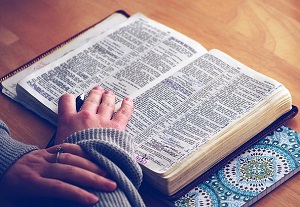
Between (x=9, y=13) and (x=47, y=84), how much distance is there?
0.30 meters

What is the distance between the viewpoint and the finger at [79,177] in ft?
2.70

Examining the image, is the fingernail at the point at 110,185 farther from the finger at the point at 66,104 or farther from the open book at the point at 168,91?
the finger at the point at 66,104

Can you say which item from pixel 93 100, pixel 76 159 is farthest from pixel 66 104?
pixel 76 159

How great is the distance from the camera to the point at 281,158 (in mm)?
919

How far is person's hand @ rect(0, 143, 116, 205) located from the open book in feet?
0.30

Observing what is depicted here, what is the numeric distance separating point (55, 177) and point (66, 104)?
0.55 feet

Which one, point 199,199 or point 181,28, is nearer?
point 199,199

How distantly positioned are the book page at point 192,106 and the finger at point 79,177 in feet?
0.28

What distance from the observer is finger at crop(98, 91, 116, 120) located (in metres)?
0.95

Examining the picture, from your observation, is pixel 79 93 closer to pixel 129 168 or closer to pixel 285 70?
pixel 129 168

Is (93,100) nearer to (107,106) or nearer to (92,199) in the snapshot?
(107,106)

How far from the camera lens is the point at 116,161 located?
85 centimetres

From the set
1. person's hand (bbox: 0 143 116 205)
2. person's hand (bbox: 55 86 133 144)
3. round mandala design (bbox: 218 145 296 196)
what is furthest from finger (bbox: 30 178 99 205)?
round mandala design (bbox: 218 145 296 196)

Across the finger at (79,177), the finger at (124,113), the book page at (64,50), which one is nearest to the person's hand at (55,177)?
the finger at (79,177)
